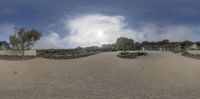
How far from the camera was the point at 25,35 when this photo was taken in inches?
1839

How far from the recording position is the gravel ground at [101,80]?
17438 millimetres

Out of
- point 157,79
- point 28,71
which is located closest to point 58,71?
point 28,71

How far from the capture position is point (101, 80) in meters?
23.3

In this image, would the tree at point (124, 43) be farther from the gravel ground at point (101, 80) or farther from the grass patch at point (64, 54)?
the gravel ground at point (101, 80)

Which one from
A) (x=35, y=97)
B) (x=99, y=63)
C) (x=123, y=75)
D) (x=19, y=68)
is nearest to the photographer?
(x=35, y=97)

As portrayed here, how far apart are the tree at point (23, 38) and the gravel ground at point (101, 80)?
1681 cm

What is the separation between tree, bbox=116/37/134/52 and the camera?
1659 inches

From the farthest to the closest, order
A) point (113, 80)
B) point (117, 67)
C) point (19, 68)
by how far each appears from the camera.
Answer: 1. point (117, 67)
2. point (19, 68)
3. point (113, 80)

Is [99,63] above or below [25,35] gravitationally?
below

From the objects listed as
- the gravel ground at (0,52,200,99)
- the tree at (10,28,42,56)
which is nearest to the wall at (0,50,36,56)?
the tree at (10,28,42,56)

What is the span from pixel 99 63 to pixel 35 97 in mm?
16071

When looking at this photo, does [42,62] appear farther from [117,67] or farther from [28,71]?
[117,67]

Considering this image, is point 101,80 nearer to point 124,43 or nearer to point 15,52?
point 124,43

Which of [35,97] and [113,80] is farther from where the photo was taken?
[113,80]
